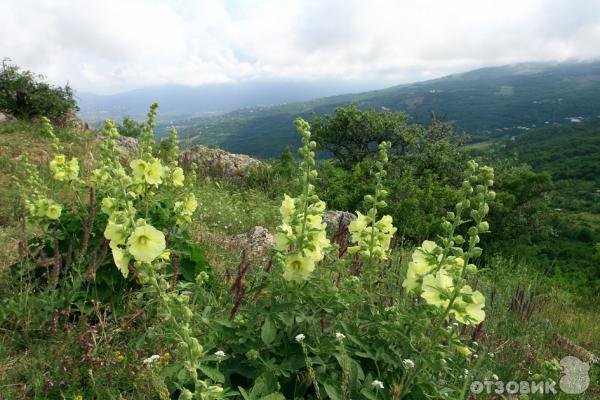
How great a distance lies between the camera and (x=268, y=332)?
2.23 metres

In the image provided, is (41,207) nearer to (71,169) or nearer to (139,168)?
(71,169)

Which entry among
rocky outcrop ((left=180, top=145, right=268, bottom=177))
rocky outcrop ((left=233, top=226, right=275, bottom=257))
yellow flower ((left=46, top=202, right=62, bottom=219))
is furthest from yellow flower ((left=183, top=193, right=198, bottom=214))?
rocky outcrop ((left=180, top=145, right=268, bottom=177))

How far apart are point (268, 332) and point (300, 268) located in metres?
0.41

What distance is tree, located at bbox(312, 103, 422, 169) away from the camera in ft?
75.5

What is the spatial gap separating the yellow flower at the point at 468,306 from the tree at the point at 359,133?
2057 centimetres

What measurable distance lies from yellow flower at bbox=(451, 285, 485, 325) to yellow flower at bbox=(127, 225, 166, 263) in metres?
1.55

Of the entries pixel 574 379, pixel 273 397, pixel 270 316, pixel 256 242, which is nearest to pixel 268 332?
pixel 270 316

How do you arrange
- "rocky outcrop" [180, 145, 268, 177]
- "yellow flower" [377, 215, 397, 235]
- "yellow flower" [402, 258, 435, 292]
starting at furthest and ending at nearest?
"rocky outcrop" [180, 145, 268, 177], "yellow flower" [377, 215, 397, 235], "yellow flower" [402, 258, 435, 292]

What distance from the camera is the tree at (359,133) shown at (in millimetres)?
23016

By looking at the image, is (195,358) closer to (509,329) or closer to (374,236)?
(374,236)

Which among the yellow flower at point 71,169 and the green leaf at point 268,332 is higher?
the yellow flower at point 71,169

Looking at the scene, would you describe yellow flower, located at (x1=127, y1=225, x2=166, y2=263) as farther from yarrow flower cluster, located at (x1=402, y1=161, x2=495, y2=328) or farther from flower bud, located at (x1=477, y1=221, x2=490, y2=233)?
flower bud, located at (x1=477, y1=221, x2=490, y2=233)

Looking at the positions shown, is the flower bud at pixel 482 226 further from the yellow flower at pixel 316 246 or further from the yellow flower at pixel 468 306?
the yellow flower at pixel 316 246

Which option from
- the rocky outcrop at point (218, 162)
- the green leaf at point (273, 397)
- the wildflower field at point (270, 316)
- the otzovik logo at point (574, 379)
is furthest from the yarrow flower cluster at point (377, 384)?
the rocky outcrop at point (218, 162)
